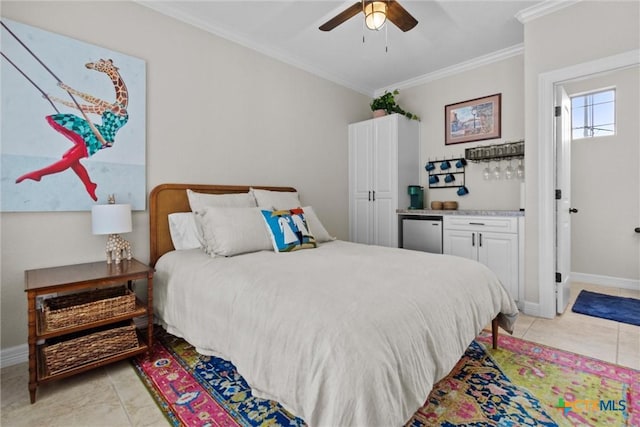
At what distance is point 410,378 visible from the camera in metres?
1.15

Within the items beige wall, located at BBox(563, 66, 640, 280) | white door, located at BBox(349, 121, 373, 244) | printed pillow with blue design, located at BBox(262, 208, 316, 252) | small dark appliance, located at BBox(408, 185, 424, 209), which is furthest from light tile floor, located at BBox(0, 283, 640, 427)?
white door, located at BBox(349, 121, 373, 244)

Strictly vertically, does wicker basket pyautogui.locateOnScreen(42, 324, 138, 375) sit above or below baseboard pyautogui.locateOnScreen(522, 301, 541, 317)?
above

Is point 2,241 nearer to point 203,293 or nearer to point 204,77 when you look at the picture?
point 203,293

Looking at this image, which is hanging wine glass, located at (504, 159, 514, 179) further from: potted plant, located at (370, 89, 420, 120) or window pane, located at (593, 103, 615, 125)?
window pane, located at (593, 103, 615, 125)

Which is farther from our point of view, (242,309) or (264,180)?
(264,180)

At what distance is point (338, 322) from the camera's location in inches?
44.8

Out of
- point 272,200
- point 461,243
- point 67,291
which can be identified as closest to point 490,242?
point 461,243

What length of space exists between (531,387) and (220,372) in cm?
178

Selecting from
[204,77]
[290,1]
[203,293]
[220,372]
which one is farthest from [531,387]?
[204,77]

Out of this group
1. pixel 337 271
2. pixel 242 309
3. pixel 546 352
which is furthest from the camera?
pixel 546 352

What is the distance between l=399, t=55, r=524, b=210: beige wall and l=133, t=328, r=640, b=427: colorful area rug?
1.96 metres

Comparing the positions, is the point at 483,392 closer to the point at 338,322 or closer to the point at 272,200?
the point at 338,322

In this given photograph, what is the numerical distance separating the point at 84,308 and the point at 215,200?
47.5 inches

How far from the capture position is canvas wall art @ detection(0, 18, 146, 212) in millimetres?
2002
